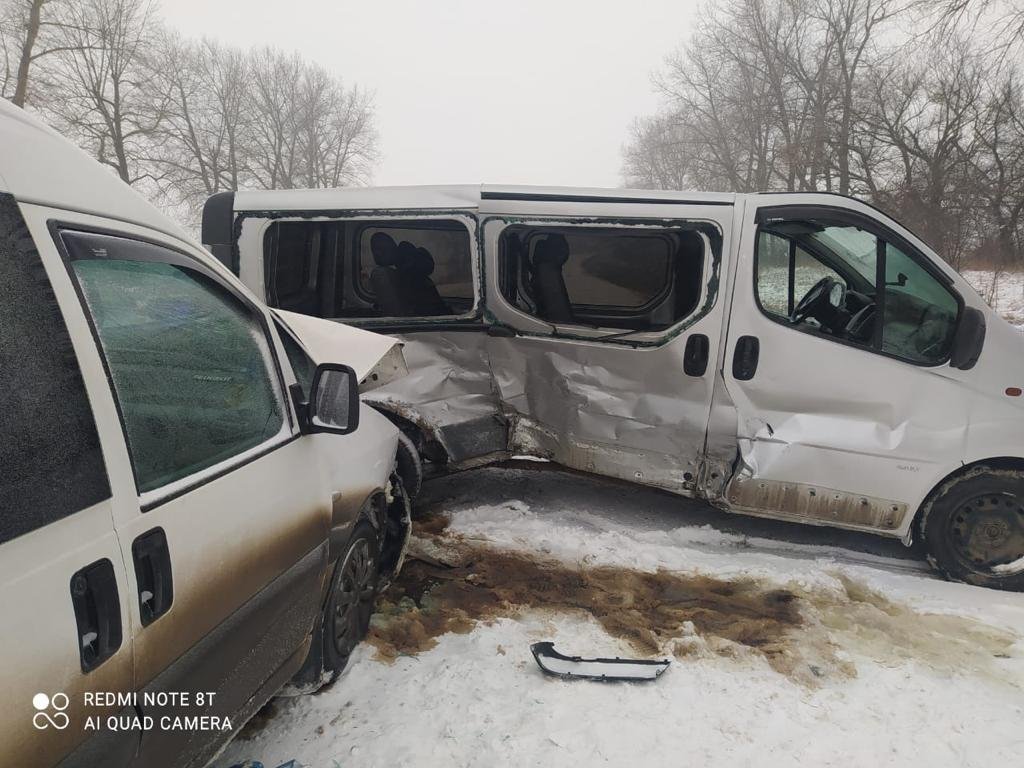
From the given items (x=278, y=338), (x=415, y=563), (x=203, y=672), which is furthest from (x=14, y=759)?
(x=415, y=563)

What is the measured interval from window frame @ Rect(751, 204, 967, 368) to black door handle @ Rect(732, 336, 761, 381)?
0.59 feet

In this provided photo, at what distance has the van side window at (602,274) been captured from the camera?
165 inches

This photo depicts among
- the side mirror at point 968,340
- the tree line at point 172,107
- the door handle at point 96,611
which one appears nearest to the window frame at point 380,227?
the side mirror at point 968,340

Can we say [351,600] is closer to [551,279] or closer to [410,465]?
[410,465]

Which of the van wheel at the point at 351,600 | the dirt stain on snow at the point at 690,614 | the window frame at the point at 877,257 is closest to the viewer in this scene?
the van wheel at the point at 351,600

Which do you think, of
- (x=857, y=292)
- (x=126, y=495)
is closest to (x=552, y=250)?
(x=857, y=292)

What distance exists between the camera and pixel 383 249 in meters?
4.75

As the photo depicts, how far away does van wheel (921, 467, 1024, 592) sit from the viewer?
360cm

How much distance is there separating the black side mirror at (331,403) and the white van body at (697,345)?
179 cm

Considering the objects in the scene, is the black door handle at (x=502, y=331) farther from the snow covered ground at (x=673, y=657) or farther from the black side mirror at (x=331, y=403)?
the black side mirror at (x=331, y=403)

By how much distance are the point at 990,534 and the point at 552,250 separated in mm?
3269

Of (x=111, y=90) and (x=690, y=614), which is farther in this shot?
(x=111, y=90)

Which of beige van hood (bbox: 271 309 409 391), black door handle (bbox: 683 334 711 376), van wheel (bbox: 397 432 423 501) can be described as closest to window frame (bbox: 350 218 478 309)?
van wheel (bbox: 397 432 423 501)

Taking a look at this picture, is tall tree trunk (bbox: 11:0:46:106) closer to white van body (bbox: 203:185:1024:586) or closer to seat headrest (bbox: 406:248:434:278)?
seat headrest (bbox: 406:248:434:278)
